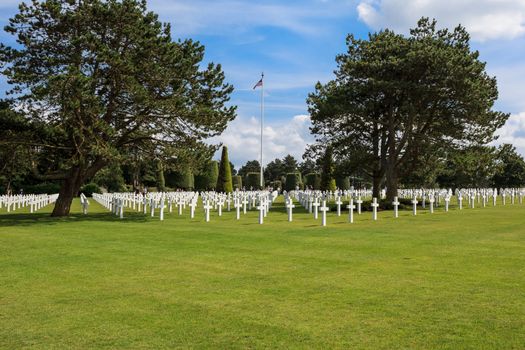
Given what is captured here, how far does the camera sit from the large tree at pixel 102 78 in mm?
21094

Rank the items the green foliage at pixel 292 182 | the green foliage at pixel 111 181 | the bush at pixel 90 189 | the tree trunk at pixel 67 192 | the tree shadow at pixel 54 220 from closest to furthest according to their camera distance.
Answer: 1. the tree shadow at pixel 54 220
2. the tree trunk at pixel 67 192
3. the bush at pixel 90 189
4. the green foliage at pixel 111 181
5. the green foliage at pixel 292 182

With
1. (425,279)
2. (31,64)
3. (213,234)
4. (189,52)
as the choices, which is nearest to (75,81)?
(31,64)

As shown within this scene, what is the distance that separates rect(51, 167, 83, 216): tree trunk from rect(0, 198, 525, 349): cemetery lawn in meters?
13.0

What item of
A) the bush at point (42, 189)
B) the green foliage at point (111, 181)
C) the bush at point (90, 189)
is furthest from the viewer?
the green foliage at point (111, 181)

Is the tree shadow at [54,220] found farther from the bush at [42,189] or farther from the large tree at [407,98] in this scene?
the bush at [42,189]

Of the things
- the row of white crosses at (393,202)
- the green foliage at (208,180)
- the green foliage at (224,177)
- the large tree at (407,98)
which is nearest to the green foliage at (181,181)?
the green foliage at (208,180)

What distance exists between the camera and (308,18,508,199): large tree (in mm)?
29062

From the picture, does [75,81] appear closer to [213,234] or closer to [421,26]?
[213,234]

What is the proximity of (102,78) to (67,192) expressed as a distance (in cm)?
649

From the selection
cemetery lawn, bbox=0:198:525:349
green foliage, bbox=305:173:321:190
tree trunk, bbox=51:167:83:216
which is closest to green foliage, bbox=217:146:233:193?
green foliage, bbox=305:173:321:190

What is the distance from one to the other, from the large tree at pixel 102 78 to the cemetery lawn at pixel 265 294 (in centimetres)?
959

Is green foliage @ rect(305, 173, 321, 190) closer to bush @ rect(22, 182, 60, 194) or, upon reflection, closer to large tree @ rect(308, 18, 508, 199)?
bush @ rect(22, 182, 60, 194)

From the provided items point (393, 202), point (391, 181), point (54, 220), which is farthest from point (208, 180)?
point (393, 202)

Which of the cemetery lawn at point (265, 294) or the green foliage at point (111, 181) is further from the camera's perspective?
the green foliage at point (111, 181)
